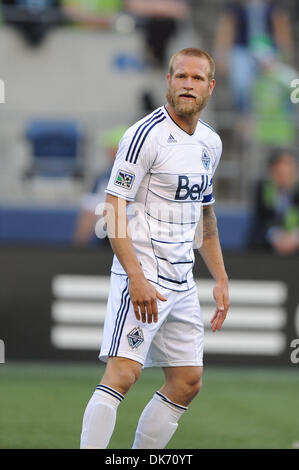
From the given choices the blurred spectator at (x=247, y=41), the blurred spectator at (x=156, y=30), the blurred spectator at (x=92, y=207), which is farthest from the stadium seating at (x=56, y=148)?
the blurred spectator at (x=247, y=41)

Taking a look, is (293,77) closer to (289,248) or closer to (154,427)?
(289,248)

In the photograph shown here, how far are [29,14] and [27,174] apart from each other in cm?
281

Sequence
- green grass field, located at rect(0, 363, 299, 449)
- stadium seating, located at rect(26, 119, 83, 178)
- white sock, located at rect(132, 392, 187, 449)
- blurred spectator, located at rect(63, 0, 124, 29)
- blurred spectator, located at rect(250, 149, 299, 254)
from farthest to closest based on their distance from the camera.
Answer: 1. blurred spectator, located at rect(63, 0, 124, 29)
2. stadium seating, located at rect(26, 119, 83, 178)
3. blurred spectator, located at rect(250, 149, 299, 254)
4. green grass field, located at rect(0, 363, 299, 449)
5. white sock, located at rect(132, 392, 187, 449)

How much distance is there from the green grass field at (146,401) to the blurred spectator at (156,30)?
15.6ft

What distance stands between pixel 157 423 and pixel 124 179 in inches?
49.0

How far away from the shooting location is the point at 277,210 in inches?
407

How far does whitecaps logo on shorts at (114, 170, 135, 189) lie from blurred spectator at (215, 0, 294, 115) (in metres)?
7.14

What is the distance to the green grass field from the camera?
6613 mm

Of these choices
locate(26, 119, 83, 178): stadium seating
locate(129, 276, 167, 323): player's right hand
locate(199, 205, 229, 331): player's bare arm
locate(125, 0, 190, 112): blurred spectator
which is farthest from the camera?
locate(125, 0, 190, 112): blurred spectator

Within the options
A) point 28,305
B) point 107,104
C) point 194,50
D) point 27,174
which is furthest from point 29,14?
point 194,50

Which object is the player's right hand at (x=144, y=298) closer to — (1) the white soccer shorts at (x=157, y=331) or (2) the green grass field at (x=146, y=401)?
(1) the white soccer shorts at (x=157, y=331)

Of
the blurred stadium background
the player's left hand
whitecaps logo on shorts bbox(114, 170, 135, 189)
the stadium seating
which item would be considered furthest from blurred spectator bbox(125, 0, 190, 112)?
whitecaps logo on shorts bbox(114, 170, 135, 189)

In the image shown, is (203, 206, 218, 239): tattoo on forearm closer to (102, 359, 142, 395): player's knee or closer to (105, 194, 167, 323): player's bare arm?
(105, 194, 167, 323): player's bare arm

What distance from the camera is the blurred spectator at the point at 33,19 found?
526 inches
